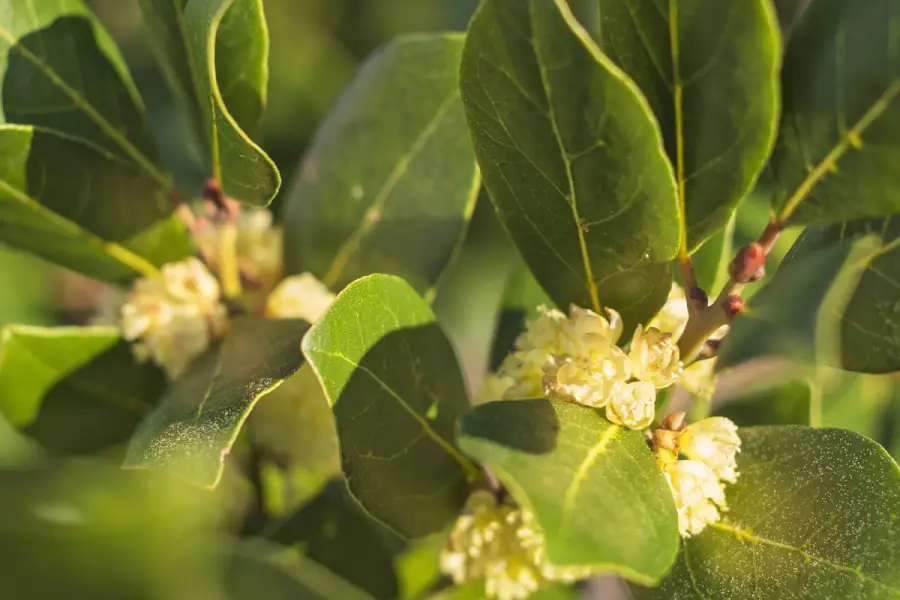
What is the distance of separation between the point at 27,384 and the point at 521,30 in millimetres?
683

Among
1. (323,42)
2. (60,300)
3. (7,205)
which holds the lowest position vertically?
(60,300)

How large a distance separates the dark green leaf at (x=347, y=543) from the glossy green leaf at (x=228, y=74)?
1.55 ft

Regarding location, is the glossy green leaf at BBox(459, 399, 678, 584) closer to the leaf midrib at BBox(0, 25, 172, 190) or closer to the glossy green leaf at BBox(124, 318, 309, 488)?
the glossy green leaf at BBox(124, 318, 309, 488)

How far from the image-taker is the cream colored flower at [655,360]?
2.18 feet

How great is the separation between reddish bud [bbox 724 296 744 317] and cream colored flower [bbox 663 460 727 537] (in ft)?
0.39

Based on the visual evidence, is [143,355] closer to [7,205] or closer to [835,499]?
[7,205]

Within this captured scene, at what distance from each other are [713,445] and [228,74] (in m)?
0.49

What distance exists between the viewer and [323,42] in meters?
2.42

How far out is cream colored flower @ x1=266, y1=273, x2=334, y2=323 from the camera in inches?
36.1

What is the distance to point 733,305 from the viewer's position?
2.14 feet

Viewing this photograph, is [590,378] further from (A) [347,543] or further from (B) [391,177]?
(A) [347,543]

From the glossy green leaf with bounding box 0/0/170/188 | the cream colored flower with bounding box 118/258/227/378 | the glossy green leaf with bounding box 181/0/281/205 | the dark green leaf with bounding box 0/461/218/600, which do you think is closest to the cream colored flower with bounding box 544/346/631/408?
the glossy green leaf with bounding box 181/0/281/205

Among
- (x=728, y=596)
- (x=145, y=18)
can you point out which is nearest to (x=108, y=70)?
(x=145, y=18)

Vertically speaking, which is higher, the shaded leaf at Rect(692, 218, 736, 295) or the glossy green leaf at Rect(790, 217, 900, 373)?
the glossy green leaf at Rect(790, 217, 900, 373)
